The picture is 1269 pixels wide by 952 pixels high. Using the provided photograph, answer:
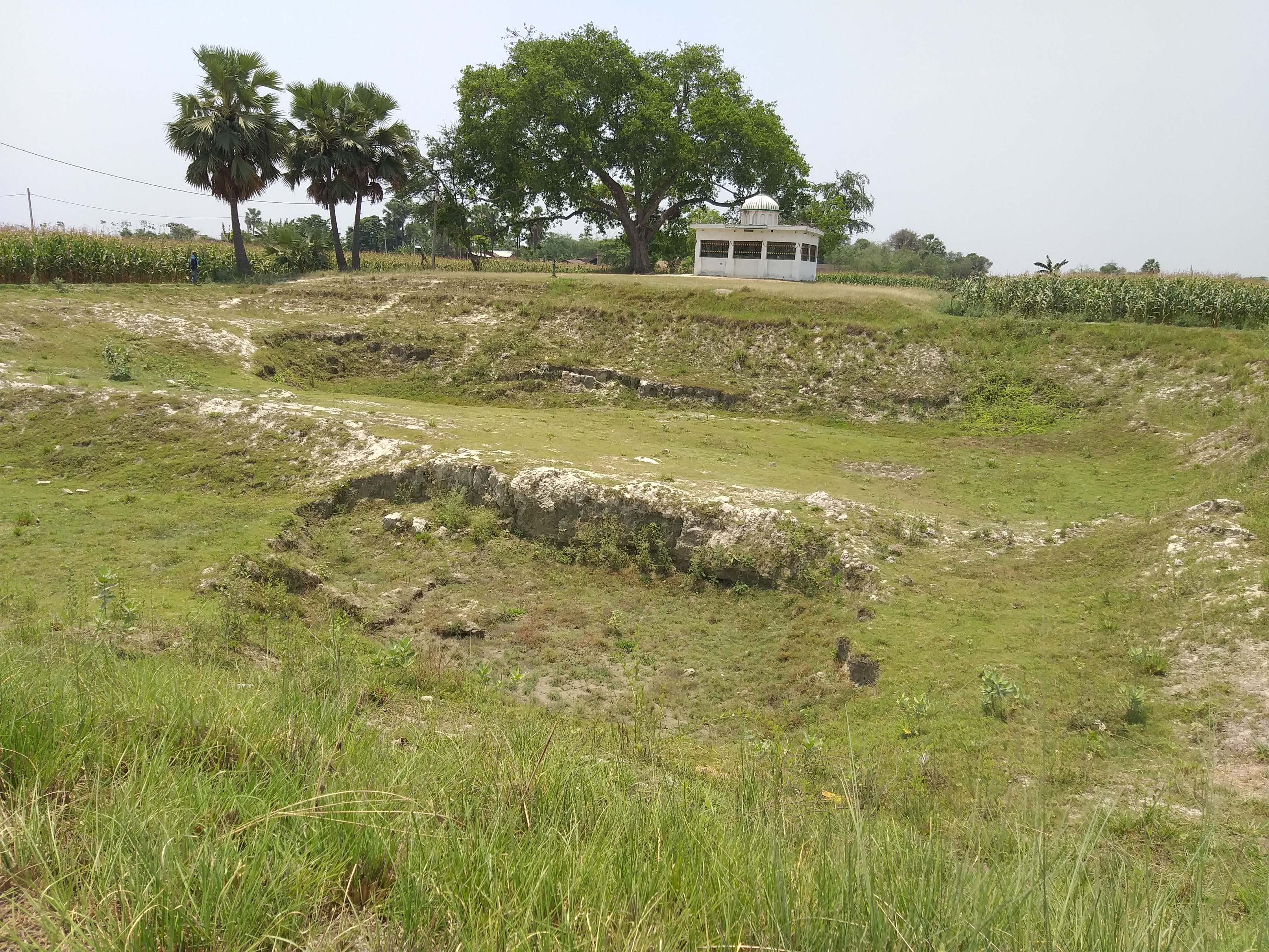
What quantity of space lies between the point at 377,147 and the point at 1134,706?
42184 mm

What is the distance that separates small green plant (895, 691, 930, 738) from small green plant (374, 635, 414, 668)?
5.32 metres

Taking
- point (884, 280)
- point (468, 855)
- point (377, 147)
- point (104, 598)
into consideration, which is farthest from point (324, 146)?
point (468, 855)

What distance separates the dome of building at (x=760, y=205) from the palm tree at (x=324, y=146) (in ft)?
64.2

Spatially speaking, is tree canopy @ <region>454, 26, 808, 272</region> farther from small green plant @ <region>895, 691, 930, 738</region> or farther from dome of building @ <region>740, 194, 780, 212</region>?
small green plant @ <region>895, 691, 930, 738</region>

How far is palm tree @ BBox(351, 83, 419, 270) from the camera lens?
1599 inches

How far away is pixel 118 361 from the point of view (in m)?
21.9

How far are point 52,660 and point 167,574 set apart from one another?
7.26 m

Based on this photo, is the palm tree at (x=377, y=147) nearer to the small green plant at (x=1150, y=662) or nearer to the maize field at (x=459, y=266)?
the maize field at (x=459, y=266)

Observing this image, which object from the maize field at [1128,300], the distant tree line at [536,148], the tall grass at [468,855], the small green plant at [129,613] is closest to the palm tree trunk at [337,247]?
the distant tree line at [536,148]

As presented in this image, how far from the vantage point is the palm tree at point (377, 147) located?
40.6 meters

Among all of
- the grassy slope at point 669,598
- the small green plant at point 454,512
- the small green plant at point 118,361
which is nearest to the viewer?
the grassy slope at point 669,598

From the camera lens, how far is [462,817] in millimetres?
3330

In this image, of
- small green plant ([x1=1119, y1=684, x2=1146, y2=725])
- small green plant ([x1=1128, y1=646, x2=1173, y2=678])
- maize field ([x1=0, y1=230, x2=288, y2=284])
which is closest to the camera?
small green plant ([x1=1119, y1=684, x2=1146, y2=725])

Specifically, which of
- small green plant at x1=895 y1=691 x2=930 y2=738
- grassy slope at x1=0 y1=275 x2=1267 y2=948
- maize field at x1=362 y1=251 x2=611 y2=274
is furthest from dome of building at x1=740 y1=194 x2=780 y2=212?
small green plant at x1=895 y1=691 x2=930 y2=738
